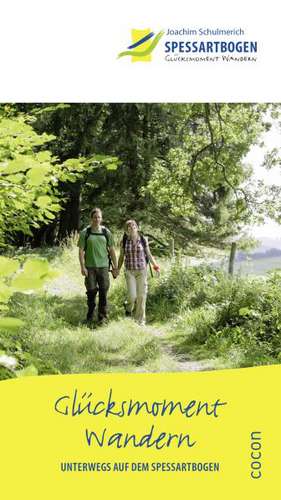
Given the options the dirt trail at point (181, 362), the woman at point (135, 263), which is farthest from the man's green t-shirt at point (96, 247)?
the dirt trail at point (181, 362)

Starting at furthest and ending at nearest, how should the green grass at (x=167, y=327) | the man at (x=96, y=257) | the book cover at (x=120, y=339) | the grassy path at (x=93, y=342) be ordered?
the man at (x=96, y=257)
the green grass at (x=167, y=327)
the grassy path at (x=93, y=342)
the book cover at (x=120, y=339)

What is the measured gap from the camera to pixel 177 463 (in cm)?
287

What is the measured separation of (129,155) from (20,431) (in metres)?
6.33

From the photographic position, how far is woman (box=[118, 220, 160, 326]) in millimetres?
6180

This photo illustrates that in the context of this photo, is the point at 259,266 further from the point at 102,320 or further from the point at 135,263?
the point at 102,320

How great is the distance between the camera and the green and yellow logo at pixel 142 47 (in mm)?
3387

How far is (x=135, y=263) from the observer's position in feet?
20.8

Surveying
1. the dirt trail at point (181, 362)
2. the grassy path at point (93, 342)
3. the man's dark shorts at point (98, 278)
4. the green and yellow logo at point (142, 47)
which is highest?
the green and yellow logo at point (142, 47)

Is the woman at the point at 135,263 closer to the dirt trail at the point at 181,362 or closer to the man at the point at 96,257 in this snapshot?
the man at the point at 96,257

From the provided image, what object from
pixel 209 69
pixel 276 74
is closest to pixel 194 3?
pixel 209 69

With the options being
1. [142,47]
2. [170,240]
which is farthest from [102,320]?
[142,47]

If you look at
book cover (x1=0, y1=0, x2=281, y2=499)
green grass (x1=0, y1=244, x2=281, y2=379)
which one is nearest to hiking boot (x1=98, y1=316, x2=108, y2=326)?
green grass (x1=0, y1=244, x2=281, y2=379)

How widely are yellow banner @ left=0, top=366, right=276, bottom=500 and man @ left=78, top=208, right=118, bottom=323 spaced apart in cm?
299

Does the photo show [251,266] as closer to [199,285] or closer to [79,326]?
[199,285]
